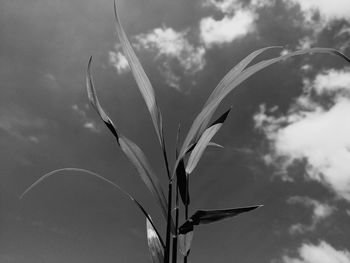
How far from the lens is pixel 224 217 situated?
695mm

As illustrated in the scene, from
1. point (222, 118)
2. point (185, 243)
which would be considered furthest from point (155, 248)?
point (222, 118)

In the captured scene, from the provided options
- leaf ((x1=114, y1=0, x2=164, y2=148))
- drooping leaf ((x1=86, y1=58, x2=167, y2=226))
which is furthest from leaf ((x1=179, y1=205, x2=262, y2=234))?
leaf ((x1=114, y1=0, x2=164, y2=148))

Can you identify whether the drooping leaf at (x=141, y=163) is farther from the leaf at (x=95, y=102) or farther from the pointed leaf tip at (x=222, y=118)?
the pointed leaf tip at (x=222, y=118)

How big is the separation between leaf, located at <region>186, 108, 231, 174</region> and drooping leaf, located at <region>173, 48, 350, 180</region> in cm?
1

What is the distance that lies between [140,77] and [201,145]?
0.56 ft

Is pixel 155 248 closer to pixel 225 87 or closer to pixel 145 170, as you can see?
pixel 145 170

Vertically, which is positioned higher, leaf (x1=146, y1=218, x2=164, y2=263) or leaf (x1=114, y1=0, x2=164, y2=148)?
leaf (x1=114, y1=0, x2=164, y2=148)

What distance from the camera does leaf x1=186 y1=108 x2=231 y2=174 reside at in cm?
72

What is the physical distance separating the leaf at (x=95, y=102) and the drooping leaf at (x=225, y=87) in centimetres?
13

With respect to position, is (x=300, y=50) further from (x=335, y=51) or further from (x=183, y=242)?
(x=183, y=242)

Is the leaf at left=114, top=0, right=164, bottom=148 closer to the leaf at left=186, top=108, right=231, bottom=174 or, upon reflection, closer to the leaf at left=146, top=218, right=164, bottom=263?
the leaf at left=186, top=108, right=231, bottom=174

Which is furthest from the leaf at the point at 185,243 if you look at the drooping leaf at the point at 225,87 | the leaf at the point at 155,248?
the drooping leaf at the point at 225,87

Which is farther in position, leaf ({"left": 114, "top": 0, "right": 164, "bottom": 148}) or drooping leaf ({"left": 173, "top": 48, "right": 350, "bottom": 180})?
leaf ({"left": 114, "top": 0, "right": 164, "bottom": 148})

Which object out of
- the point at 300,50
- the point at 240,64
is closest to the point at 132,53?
the point at 240,64
